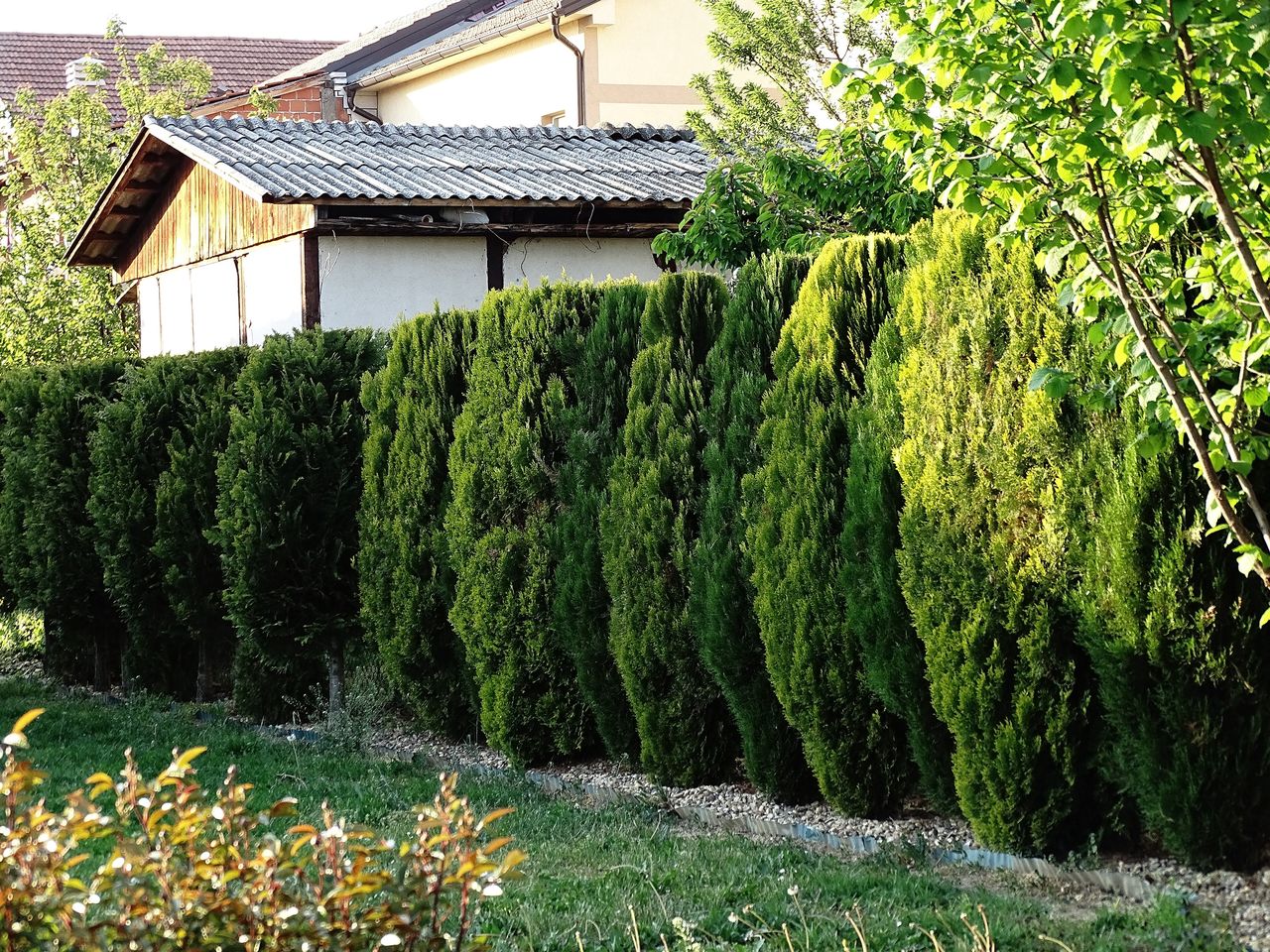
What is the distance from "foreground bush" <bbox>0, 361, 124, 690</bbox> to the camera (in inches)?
458

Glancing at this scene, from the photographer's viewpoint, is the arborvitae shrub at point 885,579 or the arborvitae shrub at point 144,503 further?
the arborvitae shrub at point 144,503

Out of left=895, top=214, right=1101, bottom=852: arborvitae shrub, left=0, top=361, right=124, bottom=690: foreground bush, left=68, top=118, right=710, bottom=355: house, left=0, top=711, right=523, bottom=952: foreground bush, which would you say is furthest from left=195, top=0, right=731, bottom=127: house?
left=0, top=711, right=523, bottom=952: foreground bush

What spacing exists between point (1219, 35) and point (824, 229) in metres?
7.34

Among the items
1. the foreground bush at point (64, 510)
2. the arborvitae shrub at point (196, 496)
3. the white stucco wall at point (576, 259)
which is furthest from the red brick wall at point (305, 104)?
the arborvitae shrub at point (196, 496)

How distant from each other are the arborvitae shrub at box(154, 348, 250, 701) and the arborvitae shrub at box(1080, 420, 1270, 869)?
647 cm

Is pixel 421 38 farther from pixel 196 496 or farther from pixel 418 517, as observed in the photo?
pixel 418 517

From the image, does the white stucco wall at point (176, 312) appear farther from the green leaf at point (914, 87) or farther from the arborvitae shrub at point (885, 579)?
the green leaf at point (914, 87)

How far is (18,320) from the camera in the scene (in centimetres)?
1905

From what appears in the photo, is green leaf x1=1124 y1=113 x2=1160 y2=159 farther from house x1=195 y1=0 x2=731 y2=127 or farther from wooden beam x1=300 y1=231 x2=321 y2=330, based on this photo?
house x1=195 y1=0 x2=731 y2=127

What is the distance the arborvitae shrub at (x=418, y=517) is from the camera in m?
8.30

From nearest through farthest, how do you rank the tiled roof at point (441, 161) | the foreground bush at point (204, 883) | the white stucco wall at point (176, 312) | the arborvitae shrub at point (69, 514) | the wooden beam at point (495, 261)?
the foreground bush at point (204, 883) < the arborvitae shrub at point (69, 514) < the tiled roof at point (441, 161) < the wooden beam at point (495, 261) < the white stucco wall at point (176, 312)

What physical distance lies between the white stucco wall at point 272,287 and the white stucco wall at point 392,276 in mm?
382

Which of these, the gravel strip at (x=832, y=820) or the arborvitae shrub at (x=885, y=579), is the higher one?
the arborvitae shrub at (x=885, y=579)

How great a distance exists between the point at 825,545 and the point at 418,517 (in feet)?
10.1
